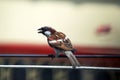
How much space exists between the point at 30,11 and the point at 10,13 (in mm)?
140

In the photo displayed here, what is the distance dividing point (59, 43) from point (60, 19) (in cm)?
17

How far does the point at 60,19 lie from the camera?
2.31 m

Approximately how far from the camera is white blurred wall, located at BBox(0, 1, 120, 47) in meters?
2.30

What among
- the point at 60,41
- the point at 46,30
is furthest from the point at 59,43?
the point at 46,30

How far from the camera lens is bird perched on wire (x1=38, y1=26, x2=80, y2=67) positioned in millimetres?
2305

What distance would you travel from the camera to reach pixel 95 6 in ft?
7.56

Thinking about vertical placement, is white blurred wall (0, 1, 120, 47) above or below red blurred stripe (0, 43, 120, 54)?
above

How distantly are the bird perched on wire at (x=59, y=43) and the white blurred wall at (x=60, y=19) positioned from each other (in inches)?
1.3

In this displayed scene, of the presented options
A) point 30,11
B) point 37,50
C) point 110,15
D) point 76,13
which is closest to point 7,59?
point 37,50

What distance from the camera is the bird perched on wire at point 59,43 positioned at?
2.30 m

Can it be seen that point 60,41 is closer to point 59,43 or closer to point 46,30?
point 59,43

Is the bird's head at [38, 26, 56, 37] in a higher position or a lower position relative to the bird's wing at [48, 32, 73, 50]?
higher

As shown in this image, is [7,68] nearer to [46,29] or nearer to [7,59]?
[7,59]

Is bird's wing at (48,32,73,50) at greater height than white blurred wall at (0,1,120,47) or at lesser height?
lesser
